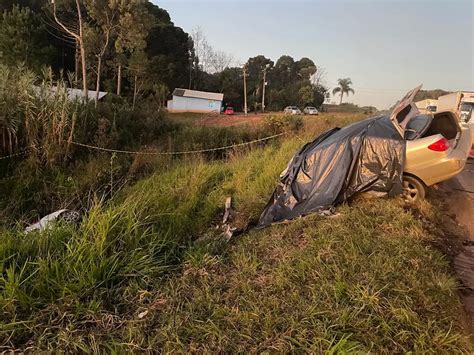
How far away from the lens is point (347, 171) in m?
5.29

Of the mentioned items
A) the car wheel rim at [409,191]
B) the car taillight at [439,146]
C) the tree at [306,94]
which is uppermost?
the tree at [306,94]

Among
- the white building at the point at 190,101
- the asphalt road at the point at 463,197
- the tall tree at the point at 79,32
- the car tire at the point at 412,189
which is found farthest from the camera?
the white building at the point at 190,101

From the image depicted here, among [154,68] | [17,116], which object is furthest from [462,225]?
[154,68]

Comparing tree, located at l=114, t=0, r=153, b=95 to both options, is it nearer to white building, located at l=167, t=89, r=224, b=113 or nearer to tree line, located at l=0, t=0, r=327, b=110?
tree line, located at l=0, t=0, r=327, b=110

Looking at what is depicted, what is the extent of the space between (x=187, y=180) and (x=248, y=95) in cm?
5465

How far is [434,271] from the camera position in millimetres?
3342

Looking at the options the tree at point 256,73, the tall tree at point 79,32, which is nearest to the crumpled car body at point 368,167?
the tall tree at point 79,32

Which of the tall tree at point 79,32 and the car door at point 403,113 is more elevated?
the tall tree at point 79,32

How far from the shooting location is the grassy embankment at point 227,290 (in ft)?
7.88

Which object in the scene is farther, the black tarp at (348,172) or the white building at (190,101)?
the white building at (190,101)

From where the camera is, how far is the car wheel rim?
560 cm

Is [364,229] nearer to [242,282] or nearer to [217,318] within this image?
[242,282]

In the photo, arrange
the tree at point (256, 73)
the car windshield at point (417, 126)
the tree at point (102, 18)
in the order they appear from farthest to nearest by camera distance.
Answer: the tree at point (256, 73) → the tree at point (102, 18) → the car windshield at point (417, 126)

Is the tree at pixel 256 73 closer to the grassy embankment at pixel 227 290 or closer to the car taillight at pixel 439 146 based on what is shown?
the car taillight at pixel 439 146
